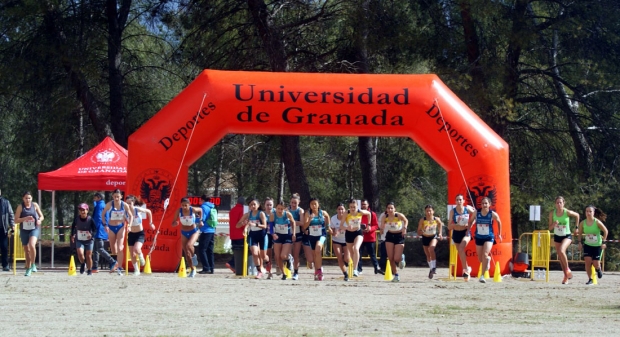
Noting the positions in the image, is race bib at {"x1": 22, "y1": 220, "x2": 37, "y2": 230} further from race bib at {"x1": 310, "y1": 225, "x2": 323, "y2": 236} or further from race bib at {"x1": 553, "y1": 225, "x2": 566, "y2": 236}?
race bib at {"x1": 553, "y1": 225, "x2": 566, "y2": 236}

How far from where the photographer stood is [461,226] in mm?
16906

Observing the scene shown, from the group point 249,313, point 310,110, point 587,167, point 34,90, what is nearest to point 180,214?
point 310,110

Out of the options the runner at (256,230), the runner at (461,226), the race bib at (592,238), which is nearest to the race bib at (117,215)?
the runner at (256,230)

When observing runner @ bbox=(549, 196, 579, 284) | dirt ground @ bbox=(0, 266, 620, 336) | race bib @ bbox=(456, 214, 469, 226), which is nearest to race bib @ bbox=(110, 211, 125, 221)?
dirt ground @ bbox=(0, 266, 620, 336)

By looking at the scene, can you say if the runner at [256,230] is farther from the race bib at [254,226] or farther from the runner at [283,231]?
the runner at [283,231]

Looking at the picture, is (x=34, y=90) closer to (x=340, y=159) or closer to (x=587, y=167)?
(x=340, y=159)

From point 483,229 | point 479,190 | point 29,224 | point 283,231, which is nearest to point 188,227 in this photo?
point 283,231

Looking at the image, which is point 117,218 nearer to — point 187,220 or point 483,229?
point 187,220

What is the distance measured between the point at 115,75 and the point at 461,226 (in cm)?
1287

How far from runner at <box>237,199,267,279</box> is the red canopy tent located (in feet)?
12.3

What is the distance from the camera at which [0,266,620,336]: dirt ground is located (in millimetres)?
9805

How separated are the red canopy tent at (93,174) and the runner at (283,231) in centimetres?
439

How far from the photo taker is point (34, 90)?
25953 mm

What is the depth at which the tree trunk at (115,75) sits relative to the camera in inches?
1030
